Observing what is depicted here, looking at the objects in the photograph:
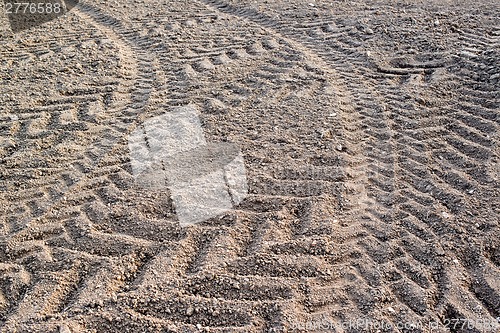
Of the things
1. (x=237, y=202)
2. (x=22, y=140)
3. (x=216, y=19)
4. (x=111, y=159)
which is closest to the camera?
(x=237, y=202)

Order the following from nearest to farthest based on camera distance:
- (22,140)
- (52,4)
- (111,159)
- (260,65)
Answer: (111,159) < (22,140) < (260,65) < (52,4)

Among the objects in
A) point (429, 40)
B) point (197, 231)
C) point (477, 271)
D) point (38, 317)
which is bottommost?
point (38, 317)

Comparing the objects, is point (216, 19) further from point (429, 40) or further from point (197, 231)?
point (197, 231)

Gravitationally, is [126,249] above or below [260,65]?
below

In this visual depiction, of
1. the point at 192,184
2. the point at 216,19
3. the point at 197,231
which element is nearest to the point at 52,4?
the point at 216,19

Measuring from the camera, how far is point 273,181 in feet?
12.4

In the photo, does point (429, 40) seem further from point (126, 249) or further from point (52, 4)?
point (52, 4)

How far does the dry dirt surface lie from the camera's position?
9.45 feet

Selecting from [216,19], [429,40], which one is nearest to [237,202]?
[429,40]

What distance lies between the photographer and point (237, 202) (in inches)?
142

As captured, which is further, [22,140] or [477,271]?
[22,140]

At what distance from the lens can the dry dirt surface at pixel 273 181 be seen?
113 inches

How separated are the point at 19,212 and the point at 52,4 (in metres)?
5.09

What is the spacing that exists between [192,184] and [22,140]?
166 cm
